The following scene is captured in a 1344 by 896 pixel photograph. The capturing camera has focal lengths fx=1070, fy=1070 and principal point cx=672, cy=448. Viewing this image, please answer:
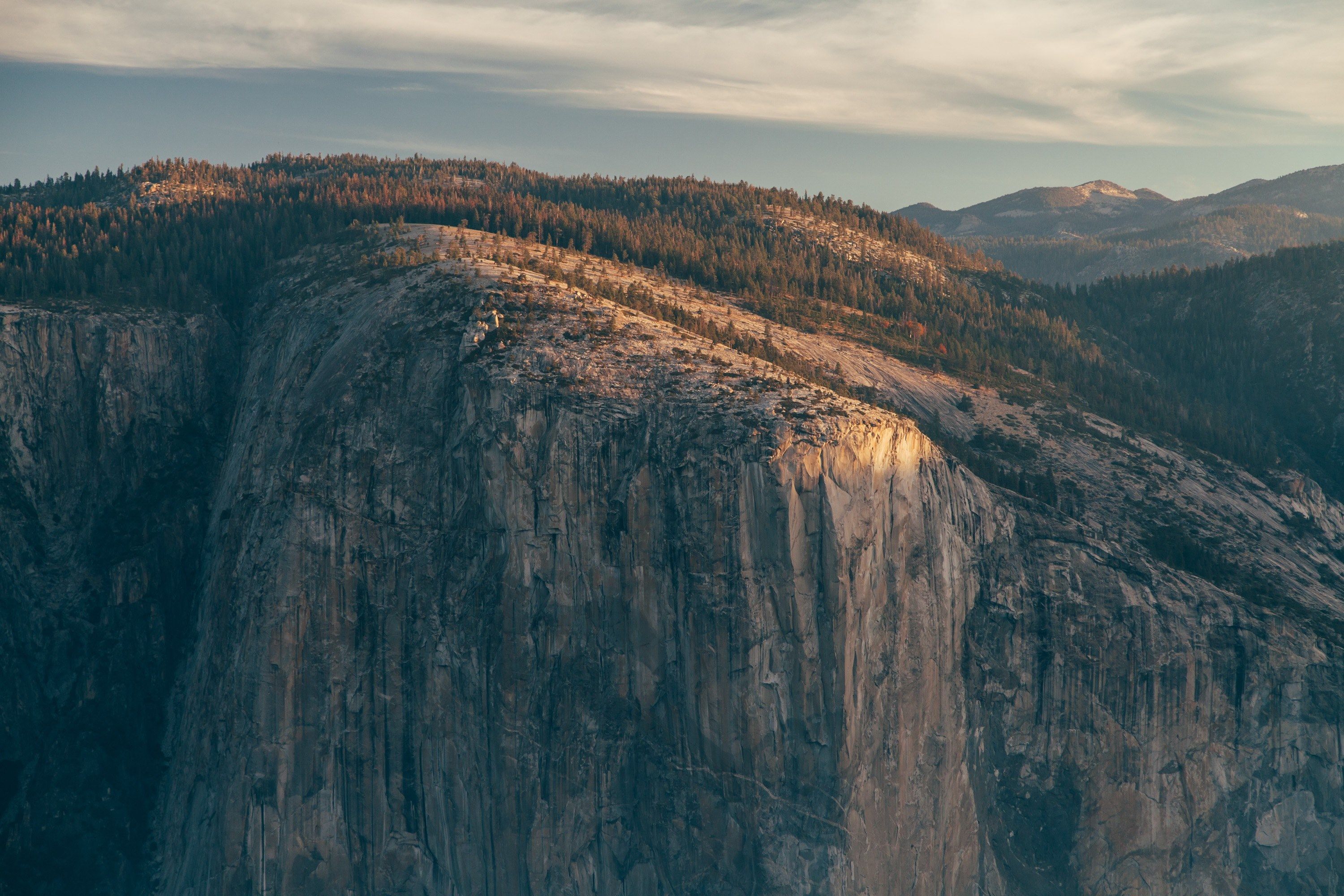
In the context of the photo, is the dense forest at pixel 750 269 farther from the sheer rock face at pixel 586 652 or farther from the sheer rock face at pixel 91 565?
the sheer rock face at pixel 586 652

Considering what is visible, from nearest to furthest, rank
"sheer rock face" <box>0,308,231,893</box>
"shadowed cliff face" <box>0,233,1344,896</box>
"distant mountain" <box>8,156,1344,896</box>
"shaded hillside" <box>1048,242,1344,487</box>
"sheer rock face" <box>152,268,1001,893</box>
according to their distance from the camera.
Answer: "sheer rock face" <box>152,268,1001,893</box>
"shadowed cliff face" <box>0,233,1344,896</box>
"distant mountain" <box>8,156,1344,896</box>
"sheer rock face" <box>0,308,231,893</box>
"shaded hillside" <box>1048,242,1344,487</box>

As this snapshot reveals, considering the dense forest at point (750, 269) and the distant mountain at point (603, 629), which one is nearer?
the distant mountain at point (603, 629)

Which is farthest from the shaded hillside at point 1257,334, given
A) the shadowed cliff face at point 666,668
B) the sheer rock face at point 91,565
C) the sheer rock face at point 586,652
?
the sheer rock face at point 91,565

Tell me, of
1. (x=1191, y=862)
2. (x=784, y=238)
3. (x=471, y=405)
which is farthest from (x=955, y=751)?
(x=784, y=238)

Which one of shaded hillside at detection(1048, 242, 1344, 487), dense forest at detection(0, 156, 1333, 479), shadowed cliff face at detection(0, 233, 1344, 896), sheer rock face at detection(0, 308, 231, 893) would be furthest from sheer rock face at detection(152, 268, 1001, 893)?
shaded hillside at detection(1048, 242, 1344, 487)

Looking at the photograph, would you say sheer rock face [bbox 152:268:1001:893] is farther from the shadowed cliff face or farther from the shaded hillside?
the shaded hillside

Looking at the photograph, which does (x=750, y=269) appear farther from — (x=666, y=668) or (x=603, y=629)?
(x=666, y=668)

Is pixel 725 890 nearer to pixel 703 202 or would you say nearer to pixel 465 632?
pixel 465 632
